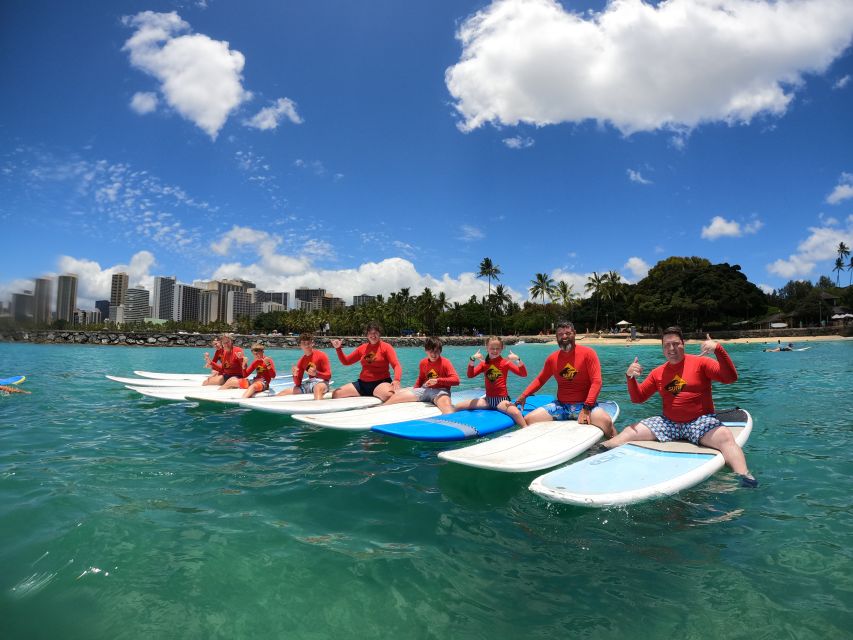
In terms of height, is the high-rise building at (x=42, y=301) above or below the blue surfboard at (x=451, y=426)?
above

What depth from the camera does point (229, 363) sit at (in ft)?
40.0

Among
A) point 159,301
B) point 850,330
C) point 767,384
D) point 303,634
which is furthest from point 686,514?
point 159,301

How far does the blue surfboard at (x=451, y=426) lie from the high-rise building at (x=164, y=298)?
14814 cm

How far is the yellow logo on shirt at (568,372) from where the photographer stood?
24.4 ft

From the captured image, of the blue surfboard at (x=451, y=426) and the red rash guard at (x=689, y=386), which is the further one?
the blue surfboard at (x=451, y=426)

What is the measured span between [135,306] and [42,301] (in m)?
119

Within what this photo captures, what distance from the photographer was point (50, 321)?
223 centimetres

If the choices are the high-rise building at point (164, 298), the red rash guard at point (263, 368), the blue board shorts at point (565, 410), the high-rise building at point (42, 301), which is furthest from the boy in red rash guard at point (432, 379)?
the high-rise building at point (164, 298)

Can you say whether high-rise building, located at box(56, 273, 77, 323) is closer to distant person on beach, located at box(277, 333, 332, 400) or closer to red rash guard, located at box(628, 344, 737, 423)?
red rash guard, located at box(628, 344, 737, 423)

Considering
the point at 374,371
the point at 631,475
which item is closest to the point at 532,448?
the point at 631,475

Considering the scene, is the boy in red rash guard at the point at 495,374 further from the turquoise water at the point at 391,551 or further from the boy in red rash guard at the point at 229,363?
the boy in red rash guard at the point at 229,363

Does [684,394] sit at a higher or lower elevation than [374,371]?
higher

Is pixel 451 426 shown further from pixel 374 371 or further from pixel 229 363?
pixel 229 363

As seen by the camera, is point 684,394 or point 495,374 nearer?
point 684,394
